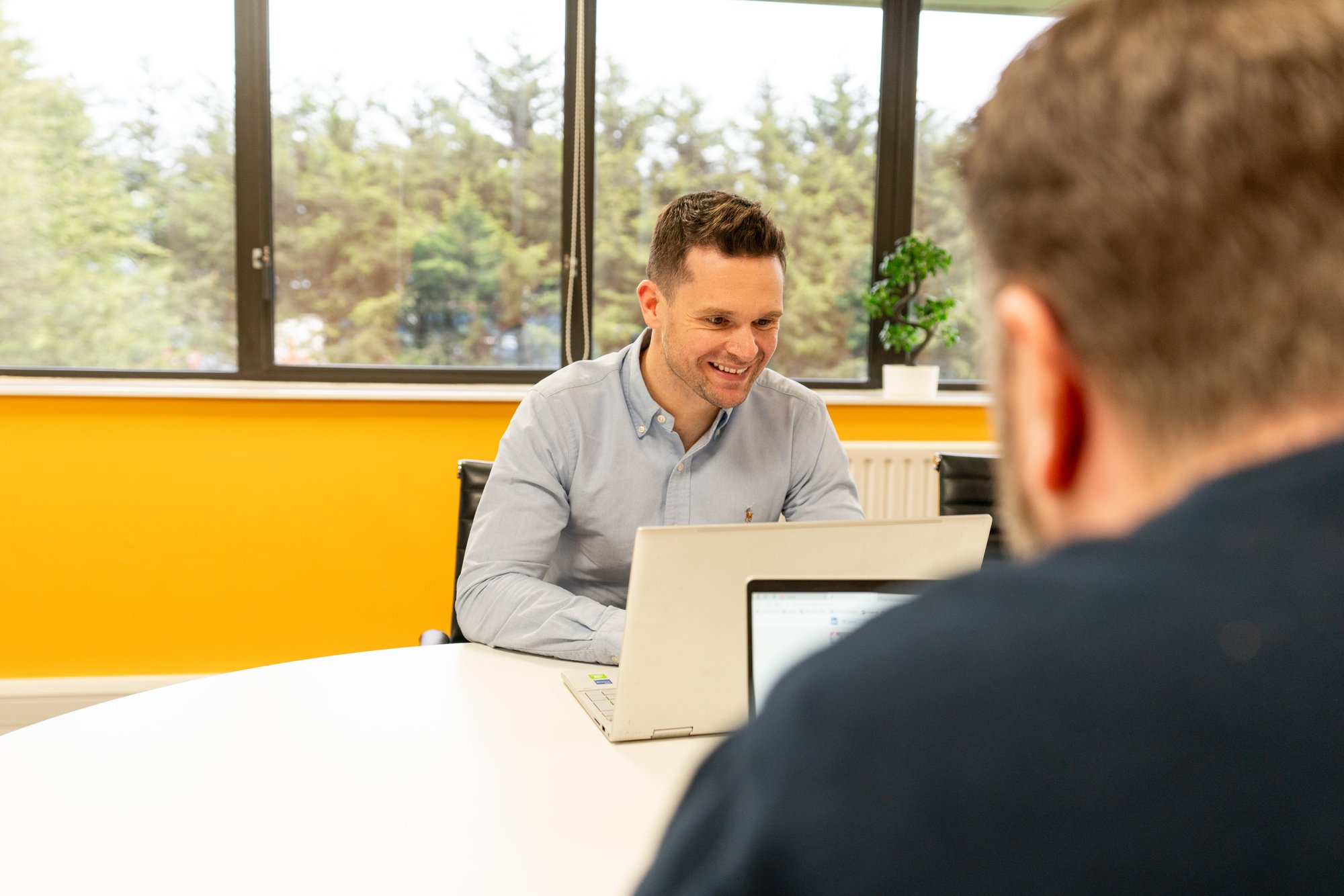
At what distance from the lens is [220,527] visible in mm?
2861

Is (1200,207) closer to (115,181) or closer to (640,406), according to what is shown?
(640,406)

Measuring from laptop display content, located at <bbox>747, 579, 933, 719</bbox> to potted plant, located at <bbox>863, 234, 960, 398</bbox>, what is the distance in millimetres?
2219

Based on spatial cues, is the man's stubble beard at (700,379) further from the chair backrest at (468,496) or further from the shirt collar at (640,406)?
the chair backrest at (468,496)

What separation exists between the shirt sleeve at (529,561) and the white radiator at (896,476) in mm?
1487

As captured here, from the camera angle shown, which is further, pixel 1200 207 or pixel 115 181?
pixel 115 181

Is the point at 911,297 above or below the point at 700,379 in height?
above

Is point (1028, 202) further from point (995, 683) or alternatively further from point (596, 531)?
point (596, 531)

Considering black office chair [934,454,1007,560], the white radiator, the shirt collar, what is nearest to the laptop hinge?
the shirt collar

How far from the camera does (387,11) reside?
298 cm

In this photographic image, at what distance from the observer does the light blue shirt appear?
5.52ft

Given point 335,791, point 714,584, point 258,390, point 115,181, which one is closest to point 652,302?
point 714,584

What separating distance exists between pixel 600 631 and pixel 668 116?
6.99ft

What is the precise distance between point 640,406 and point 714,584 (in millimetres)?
759

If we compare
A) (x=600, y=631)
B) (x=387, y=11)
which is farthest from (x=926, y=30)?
(x=600, y=631)
